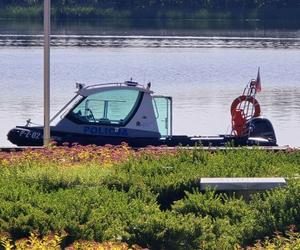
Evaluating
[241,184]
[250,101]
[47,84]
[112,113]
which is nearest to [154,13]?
[250,101]

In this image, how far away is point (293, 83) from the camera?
37.2m

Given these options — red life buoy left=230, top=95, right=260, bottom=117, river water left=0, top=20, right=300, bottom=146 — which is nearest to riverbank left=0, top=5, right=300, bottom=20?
river water left=0, top=20, right=300, bottom=146

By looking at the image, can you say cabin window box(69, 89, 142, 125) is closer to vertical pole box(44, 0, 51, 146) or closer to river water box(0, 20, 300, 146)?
vertical pole box(44, 0, 51, 146)

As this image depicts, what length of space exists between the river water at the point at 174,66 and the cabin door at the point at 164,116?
3225mm

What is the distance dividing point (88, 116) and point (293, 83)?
2080cm

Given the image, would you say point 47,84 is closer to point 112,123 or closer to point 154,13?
point 112,123

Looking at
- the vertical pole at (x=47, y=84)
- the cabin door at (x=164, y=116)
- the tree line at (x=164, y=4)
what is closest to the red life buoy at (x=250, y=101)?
the cabin door at (x=164, y=116)

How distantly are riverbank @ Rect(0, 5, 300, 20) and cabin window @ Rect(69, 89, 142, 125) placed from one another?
186 feet

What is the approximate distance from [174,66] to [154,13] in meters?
39.0

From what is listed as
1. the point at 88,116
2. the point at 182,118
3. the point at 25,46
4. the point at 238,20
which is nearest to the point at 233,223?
the point at 88,116

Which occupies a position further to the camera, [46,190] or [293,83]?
[293,83]

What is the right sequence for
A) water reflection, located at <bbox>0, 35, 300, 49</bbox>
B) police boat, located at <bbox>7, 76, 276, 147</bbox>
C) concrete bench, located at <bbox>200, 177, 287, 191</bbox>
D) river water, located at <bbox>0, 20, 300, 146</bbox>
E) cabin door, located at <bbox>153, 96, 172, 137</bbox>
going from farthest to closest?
water reflection, located at <bbox>0, 35, 300, 49</bbox>, river water, located at <bbox>0, 20, 300, 146</bbox>, cabin door, located at <bbox>153, 96, 172, 137</bbox>, police boat, located at <bbox>7, 76, 276, 147</bbox>, concrete bench, located at <bbox>200, 177, 287, 191</bbox>

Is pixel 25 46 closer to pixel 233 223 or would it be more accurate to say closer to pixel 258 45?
pixel 258 45

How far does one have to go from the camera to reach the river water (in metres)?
27.2
